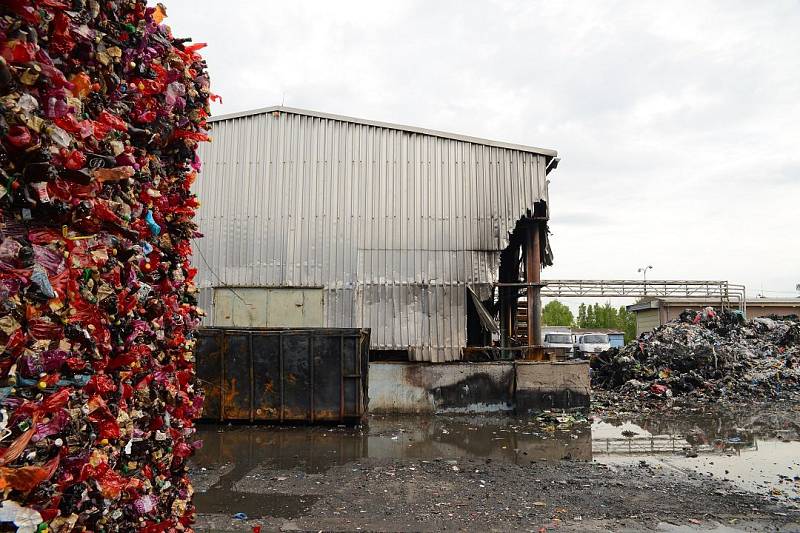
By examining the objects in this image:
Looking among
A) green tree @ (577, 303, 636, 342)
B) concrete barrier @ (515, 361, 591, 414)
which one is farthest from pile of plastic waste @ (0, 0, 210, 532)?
green tree @ (577, 303, 636, 342)

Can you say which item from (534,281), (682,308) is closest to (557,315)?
(682,308)

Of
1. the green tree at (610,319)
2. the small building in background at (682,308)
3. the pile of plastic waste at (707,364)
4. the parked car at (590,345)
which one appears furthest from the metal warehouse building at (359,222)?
the green tree at (610,319)

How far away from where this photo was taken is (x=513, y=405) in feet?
39.2

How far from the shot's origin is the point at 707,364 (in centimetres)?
1579

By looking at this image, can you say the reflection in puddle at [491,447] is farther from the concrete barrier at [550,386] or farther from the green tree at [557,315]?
the green tree at [557,315]

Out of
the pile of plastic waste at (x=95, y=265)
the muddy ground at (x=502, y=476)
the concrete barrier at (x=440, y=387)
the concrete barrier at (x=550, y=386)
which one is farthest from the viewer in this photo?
the concrete barrier at (x=440, y=387)

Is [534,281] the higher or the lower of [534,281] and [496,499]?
the higher

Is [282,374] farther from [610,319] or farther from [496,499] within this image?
[610,319]

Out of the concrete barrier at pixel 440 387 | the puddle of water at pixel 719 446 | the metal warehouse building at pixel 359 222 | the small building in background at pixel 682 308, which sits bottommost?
the puddle of water at pixel 719 446

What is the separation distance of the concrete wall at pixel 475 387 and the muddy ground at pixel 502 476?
807 mm

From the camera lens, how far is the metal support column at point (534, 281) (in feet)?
42.1

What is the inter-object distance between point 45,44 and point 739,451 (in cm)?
1015

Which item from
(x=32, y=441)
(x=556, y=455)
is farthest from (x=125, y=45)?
(x=556, y=455)

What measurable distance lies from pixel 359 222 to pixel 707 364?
10.7 metres
